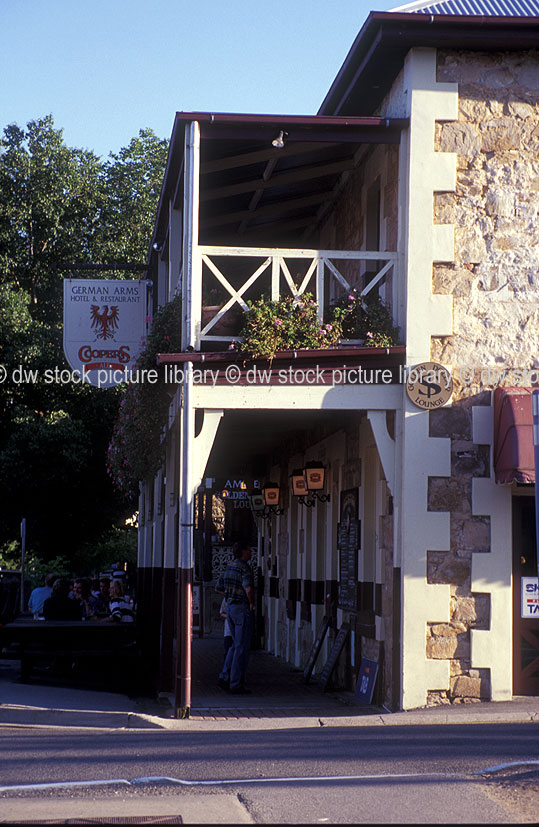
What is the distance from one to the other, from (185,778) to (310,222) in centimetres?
1134

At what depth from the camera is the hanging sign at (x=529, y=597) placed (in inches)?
450

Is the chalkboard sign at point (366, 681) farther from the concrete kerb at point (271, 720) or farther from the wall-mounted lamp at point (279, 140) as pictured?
the wall-mounted lamp at point (279, 140)

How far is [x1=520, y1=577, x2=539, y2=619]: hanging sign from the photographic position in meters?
11.4

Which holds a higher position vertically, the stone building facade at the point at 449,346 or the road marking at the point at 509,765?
the stone building facade at the point at 449,346

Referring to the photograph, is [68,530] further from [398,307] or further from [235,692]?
[398,307]

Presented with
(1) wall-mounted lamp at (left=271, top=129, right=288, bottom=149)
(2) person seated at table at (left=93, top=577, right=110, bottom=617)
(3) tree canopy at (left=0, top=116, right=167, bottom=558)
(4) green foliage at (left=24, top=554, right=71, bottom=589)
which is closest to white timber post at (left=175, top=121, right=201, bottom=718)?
(1) wall-mounted lamp at (left=271, top=129, right=288, bottom=149)

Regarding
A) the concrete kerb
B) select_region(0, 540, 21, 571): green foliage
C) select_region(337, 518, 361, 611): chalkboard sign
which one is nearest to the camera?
the concrete kerb

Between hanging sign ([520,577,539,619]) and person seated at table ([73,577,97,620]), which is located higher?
hanging sign ([520,577,539,619])

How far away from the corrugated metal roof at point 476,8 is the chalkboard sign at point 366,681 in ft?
23.4

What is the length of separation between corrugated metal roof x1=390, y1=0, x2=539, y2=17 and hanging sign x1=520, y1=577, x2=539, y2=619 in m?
6.05

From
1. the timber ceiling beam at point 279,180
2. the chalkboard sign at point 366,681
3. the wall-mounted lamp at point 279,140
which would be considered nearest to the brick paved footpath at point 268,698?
the chalkboard sign at point 366,681

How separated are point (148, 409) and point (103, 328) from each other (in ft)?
9.30

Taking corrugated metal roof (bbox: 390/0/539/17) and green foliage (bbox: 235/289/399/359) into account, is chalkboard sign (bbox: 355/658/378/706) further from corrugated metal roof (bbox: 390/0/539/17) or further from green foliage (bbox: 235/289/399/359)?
corrugated metal roof (bbox: 390/0/539/17)

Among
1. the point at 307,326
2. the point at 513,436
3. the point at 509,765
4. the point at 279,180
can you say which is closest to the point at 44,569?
the point at 279,180
